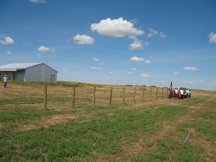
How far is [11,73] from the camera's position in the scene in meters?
55.9

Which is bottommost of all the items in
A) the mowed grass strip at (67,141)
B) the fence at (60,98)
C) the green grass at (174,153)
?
the green grass at (174,153)

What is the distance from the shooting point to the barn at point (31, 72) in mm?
52513

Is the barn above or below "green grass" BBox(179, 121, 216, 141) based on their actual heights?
above

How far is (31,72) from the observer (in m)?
53.5

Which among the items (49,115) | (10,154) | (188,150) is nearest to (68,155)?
(10,154)

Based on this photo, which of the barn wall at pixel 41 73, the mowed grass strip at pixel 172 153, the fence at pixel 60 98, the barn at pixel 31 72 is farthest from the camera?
the barn wall at pixel 41 73

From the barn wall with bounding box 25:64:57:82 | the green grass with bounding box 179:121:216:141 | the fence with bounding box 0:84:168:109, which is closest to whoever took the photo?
the green grass with bounding box 179:121:216:141

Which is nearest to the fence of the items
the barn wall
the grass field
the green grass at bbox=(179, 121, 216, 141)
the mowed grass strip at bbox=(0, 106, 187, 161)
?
the grass field

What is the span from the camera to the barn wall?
5326 centimetres

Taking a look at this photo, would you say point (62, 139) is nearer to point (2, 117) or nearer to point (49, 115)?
point (2, 117)

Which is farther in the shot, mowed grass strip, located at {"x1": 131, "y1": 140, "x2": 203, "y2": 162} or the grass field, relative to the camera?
mowed grass strip, located at {"x1": 131, "y1": 140, "x2": 203, "y2": 162}

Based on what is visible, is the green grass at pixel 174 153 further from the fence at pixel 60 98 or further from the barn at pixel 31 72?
the barn at pixel 31 72

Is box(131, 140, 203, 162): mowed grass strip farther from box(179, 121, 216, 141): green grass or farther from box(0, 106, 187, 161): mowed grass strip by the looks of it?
box(179, 121, 216, 141): green grass

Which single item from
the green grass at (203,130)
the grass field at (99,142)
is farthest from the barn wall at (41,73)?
the green grass at (203,130)
